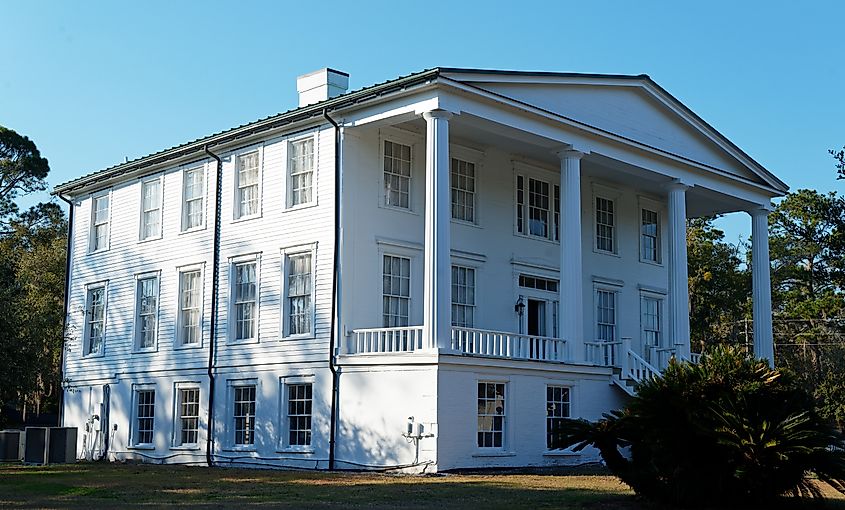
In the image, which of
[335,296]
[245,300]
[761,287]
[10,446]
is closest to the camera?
[335,296]

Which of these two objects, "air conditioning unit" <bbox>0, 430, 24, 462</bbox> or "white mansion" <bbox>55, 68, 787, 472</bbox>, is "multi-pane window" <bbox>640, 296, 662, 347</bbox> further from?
"air conditioning unit" <bbox>0, 430, 24, 462</bbox>

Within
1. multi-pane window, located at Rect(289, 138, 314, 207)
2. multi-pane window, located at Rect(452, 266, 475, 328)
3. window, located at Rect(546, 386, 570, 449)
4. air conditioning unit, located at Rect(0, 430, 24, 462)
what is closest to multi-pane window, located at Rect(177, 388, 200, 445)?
air conditioning unit, located at Rect(0, 430, 24, 462)

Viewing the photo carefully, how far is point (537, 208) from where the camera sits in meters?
29.5

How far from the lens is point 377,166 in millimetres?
25547

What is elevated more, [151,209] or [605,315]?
[151,209]

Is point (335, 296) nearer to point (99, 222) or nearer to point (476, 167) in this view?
point (476, 167)

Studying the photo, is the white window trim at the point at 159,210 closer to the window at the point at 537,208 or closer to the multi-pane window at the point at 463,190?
the multi-pane window at the point at 463,190

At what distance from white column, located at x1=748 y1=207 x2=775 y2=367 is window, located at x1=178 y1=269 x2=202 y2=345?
52.3ft

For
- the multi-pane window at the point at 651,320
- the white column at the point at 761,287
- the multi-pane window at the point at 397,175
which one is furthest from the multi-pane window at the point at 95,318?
the white column at the point at 761,287

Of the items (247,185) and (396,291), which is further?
(247,185)

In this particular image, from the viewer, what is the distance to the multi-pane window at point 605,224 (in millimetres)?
31297

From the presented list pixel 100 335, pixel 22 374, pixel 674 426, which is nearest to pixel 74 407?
pixel 100 335

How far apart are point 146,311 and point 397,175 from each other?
949 centimetres

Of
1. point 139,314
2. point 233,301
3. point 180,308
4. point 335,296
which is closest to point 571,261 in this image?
point 335,296
